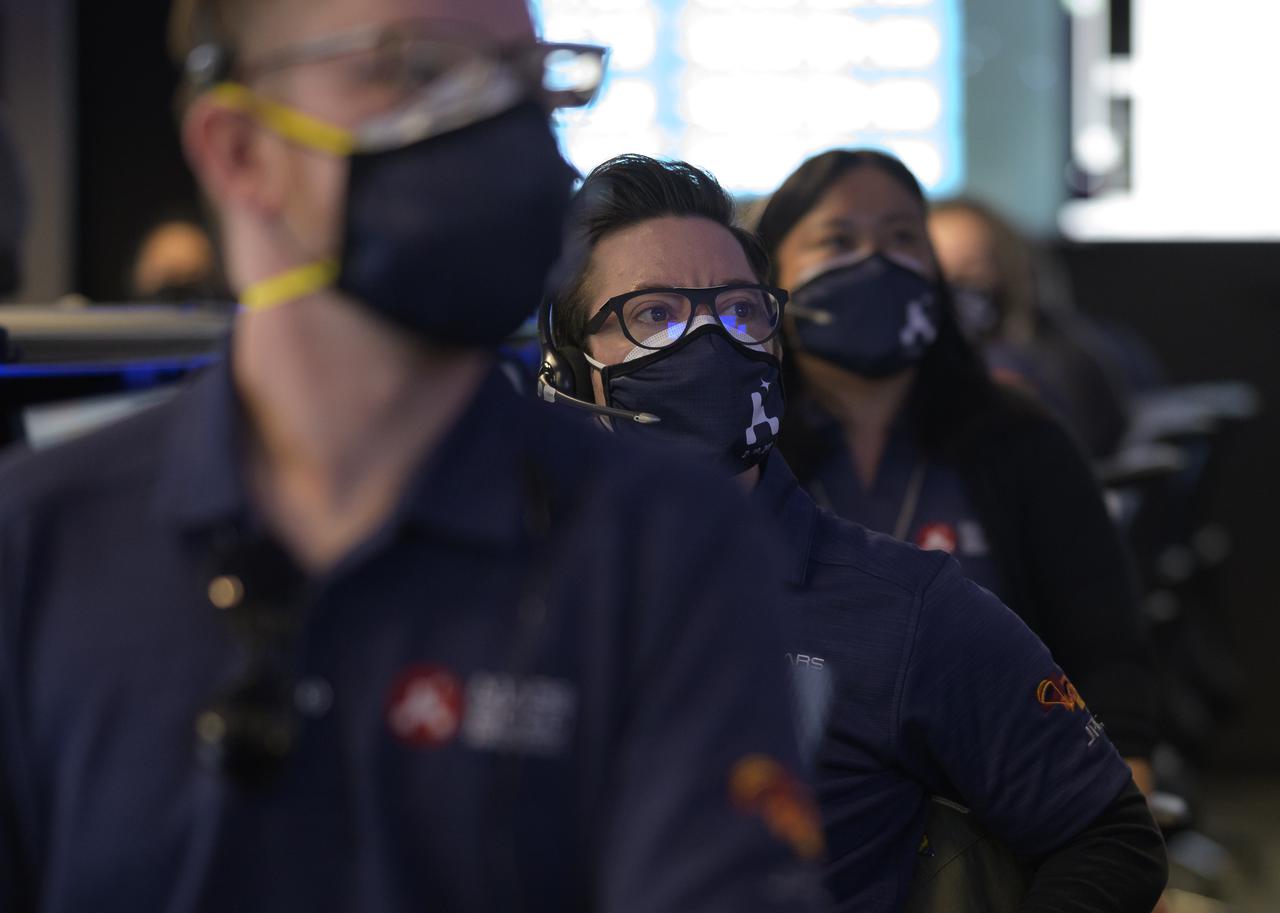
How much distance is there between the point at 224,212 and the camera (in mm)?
913

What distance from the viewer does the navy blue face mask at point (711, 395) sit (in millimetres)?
1592

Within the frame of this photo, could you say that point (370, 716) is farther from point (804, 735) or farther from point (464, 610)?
point (804, 735)

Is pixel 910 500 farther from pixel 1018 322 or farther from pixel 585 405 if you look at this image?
pixel 1018 322

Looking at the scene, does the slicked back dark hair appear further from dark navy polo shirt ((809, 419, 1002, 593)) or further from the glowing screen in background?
the glowing screen in background

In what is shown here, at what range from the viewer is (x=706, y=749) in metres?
0.83

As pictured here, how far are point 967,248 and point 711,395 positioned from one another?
8.00ft

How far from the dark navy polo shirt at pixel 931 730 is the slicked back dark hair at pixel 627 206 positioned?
40 cm

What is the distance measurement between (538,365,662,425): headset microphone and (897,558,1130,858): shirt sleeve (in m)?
0.32

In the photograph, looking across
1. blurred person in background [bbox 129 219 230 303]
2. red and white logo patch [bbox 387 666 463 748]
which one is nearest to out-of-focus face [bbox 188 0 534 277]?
red and white logo patch [bbox 387 666 463 748]

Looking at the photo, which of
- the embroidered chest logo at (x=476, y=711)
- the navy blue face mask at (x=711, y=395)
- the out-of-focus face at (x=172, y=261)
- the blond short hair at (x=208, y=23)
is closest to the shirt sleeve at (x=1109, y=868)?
the navy blue face mask at (x=711, y=395)

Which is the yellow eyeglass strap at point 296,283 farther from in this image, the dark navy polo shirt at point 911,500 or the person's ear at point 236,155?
the dark navy polo shirt at point 911,500

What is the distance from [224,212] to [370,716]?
29 centimetres

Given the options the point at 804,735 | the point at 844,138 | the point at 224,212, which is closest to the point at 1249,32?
the point at 844,138

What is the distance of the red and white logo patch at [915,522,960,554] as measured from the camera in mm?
2207
